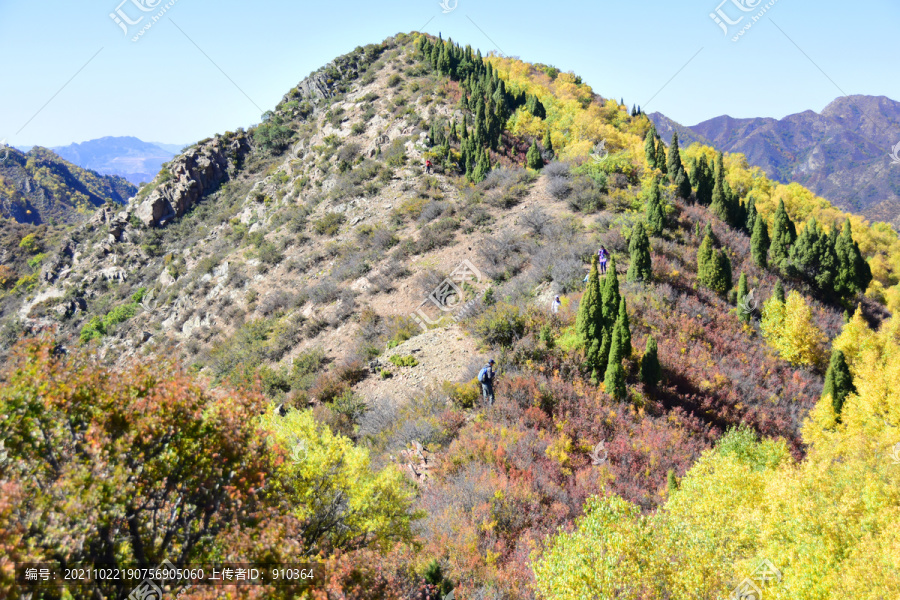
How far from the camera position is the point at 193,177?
52219 mm

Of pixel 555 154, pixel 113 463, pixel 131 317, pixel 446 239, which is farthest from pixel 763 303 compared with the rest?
pixel 131 317

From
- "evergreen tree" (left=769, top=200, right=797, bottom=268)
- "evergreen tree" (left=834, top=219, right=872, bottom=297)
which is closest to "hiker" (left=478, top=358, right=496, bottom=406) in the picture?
"evergreen tree" (left=769, top=200, right=797, bottom=268)

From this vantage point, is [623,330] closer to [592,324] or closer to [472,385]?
[592,324]

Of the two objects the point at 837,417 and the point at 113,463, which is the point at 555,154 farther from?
the point at 113,463

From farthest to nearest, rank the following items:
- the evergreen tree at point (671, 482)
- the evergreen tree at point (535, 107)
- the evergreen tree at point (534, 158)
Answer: the evergreen tree at point (535, 107)
the evergreen tree at point (534, 158)
the evergreen tree at point (671, 482)

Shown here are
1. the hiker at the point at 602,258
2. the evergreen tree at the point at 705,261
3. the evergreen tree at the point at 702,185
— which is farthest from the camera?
the evergreen tree at the point at 702,185

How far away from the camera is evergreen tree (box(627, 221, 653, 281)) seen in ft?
67.3

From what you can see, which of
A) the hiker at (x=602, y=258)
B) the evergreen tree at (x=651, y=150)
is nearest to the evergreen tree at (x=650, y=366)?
the hiker at (x=602, y=258)

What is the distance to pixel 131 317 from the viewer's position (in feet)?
127

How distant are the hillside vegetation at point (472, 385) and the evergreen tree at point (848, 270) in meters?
0.29

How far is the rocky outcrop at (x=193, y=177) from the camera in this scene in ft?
164

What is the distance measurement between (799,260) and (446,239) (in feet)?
81.1

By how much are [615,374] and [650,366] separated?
1816mm

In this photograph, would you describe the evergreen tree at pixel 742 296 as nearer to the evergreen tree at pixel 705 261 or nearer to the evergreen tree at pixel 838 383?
the evergreen tree at pixel 705 261
